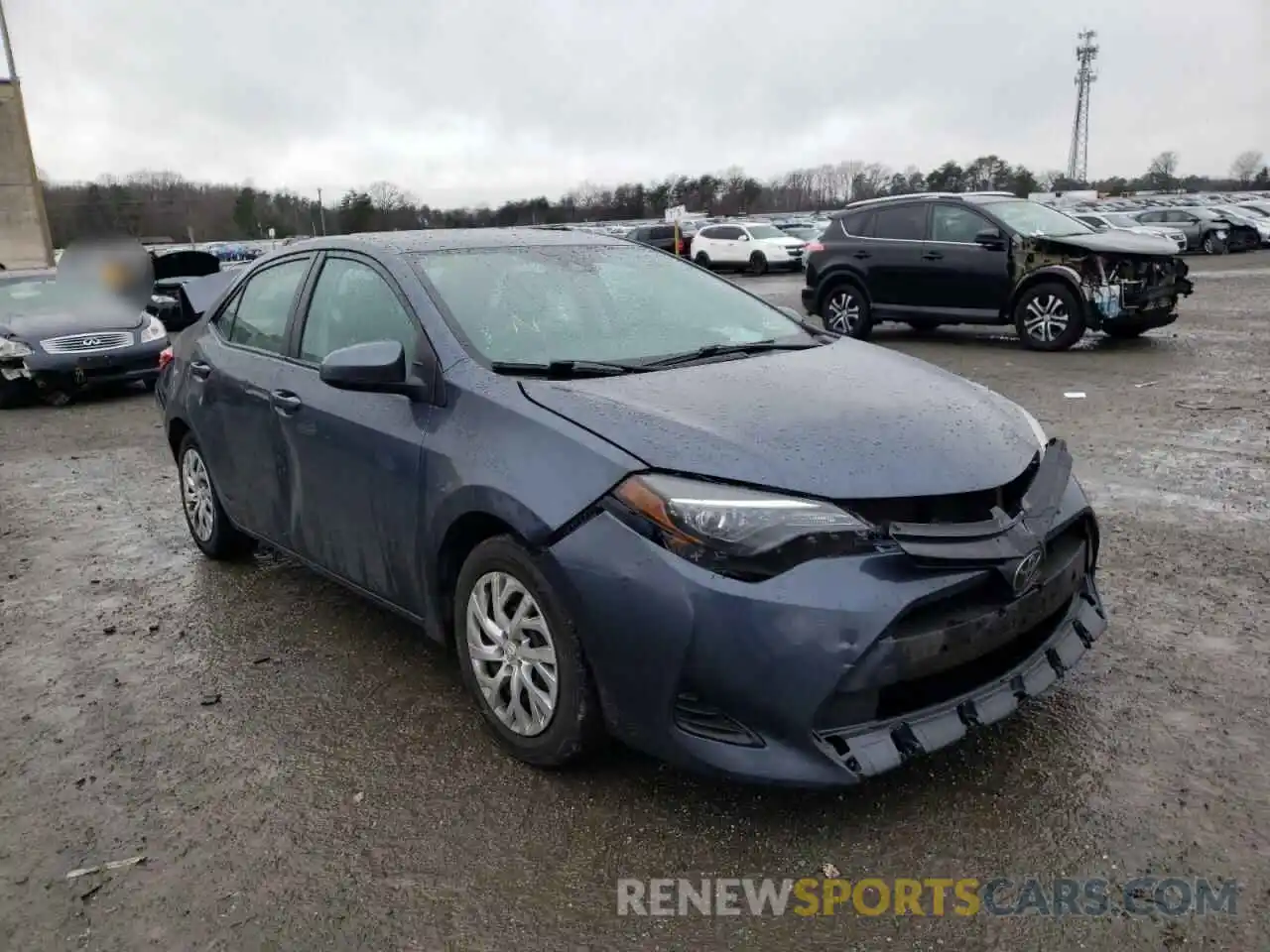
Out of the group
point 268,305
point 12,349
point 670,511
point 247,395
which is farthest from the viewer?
point 12,349

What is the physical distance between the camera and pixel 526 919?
8.04ft

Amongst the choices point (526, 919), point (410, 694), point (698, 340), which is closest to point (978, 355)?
point (698, 340)

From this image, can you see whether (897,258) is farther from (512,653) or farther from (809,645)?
(809,645)

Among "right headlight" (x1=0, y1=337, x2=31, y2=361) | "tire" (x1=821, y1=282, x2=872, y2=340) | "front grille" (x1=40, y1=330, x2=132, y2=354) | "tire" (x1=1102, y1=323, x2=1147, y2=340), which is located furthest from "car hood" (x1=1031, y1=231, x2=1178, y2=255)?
"right headlight" (x1=0, y1=337, x2=31, y2=361)

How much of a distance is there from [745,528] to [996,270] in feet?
33.7

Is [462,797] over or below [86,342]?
below

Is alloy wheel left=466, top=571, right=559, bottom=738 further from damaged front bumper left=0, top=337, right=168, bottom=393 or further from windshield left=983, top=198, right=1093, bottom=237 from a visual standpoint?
windshield left=983, top=198, right=1093, bottom=237

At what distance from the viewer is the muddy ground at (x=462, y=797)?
245 cm

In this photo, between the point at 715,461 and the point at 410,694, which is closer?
the point at 715,461

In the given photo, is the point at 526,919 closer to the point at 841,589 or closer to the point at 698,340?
the point at 841,589

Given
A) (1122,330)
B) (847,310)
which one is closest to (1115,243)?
(1122,330)

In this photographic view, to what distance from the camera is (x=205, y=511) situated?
5.13 meters

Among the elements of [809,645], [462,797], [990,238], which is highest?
[990,238]

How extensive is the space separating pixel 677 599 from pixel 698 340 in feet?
4.72
